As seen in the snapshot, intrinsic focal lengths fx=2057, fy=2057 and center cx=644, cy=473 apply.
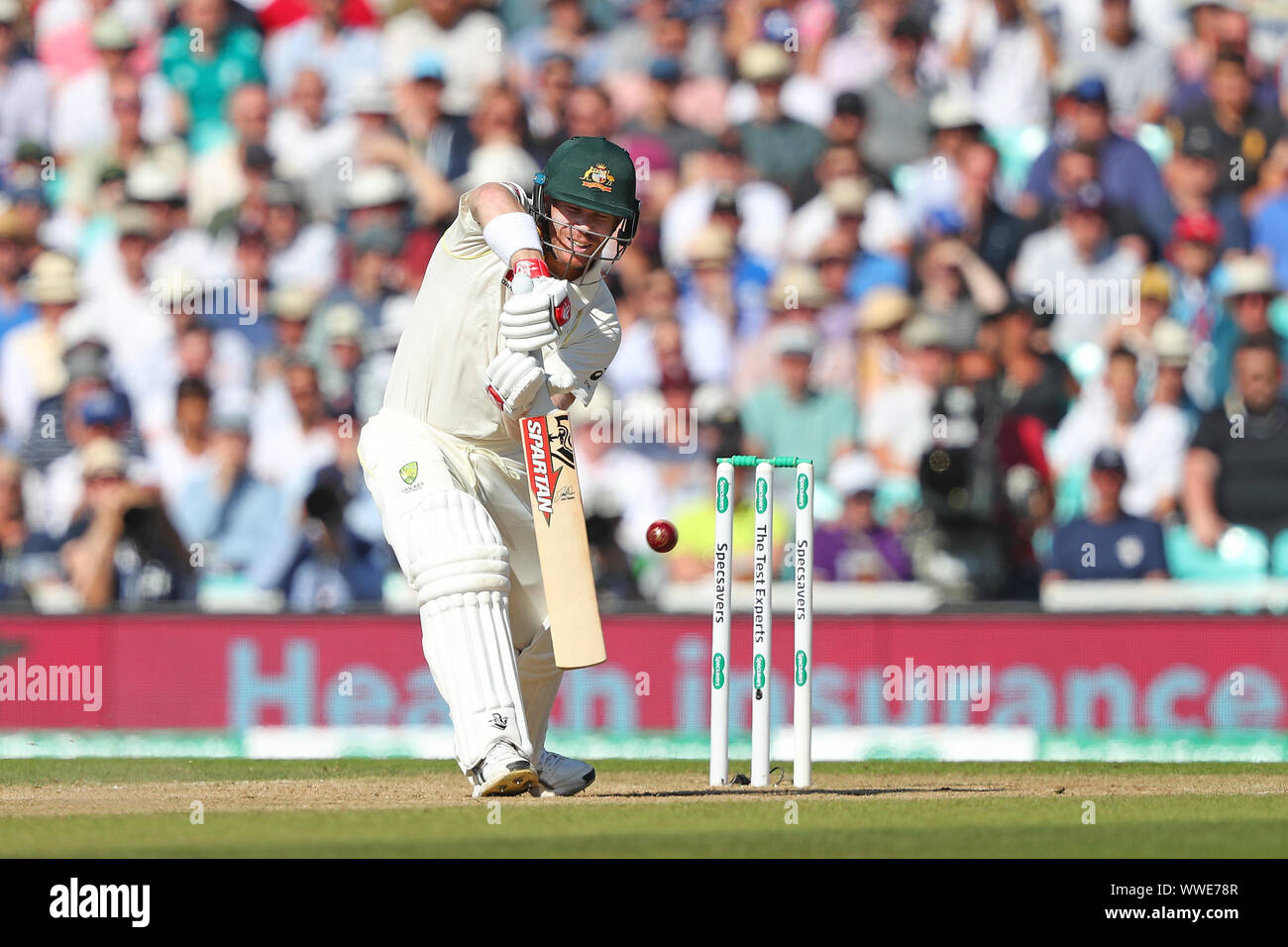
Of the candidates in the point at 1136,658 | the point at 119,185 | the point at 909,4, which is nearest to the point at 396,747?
the point at 1136,658

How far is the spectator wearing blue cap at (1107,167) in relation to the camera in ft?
39.1

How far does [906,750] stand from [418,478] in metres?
4.30

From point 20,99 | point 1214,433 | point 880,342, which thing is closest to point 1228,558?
point 1214,433

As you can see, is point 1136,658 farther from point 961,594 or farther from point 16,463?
point 16,463

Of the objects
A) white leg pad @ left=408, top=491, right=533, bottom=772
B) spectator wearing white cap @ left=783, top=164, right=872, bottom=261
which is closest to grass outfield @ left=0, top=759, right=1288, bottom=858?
white leg pad @ left=408, top=491, right=533, bottom=772

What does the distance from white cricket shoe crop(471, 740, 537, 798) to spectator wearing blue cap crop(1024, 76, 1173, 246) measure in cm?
678

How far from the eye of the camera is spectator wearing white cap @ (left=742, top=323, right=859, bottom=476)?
11.3 m

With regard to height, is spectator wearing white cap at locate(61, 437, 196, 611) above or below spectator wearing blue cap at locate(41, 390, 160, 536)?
below

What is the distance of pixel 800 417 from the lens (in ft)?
37.2

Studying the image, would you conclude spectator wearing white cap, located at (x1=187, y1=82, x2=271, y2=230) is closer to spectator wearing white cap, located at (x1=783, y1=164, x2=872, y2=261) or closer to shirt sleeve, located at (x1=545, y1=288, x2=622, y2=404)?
spectator wearing white cap, located at (x1=783, y1=164, x2=872, y2=261)

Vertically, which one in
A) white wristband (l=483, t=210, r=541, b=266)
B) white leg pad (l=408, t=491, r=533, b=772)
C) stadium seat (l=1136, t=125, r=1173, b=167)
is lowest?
white leg pad (l=408, t=491, r=533, b=772)

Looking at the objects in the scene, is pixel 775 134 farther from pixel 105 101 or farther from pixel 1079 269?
pixel 105 101

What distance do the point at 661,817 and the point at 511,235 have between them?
1830mm

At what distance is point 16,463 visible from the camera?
11.8 m
